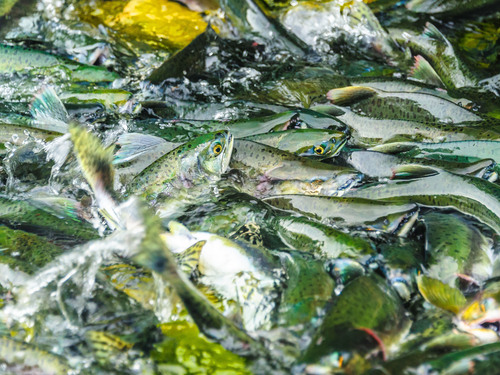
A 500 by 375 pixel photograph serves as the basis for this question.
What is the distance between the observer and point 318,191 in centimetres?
313

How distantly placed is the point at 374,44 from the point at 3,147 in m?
3.31

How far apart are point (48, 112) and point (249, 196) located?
1544mm

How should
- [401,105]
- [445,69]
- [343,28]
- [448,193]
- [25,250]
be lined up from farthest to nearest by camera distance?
[343,28] → [445,69] → [401,105] → [448,193] → [25,250]

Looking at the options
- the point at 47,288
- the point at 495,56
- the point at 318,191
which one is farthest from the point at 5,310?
the point at 495,56

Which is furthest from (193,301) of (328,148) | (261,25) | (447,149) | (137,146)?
(261,25)

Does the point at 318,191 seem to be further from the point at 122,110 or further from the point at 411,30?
the point at 411,30

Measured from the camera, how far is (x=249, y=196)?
121 inches

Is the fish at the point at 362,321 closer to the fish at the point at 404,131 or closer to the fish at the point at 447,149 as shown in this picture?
the fish at the point at 447,149

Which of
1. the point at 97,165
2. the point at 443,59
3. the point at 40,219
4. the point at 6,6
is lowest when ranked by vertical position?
the point at 40,219

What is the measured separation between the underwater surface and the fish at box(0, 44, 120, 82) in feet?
0.06

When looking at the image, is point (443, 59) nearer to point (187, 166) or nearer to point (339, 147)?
point (339, 147)

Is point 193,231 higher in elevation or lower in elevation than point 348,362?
lower

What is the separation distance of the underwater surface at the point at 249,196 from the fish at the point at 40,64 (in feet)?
0.06

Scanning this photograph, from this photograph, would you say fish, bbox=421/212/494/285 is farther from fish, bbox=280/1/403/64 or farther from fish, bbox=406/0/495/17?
fish, bbox=406/0/495/17
